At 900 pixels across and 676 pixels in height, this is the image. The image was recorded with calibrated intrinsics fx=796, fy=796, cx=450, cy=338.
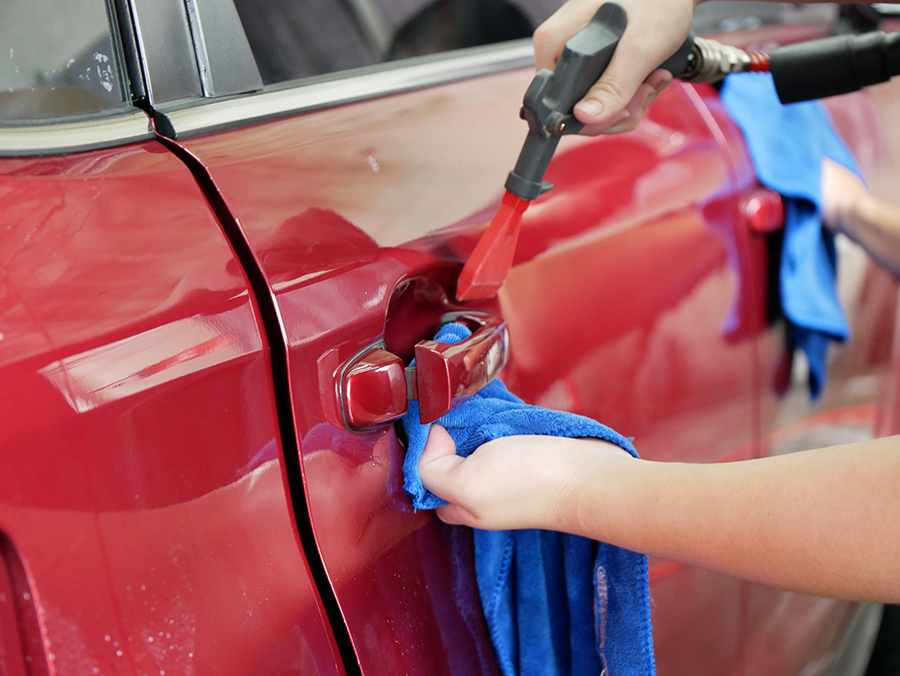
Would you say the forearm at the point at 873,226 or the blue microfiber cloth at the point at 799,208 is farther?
the forearm at the point at 873,226

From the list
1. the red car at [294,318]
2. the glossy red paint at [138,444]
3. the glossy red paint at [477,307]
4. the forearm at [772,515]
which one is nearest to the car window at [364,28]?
the red car at [294,318]

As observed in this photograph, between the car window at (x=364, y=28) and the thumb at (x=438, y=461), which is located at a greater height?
the car window at (x=364, y=28)

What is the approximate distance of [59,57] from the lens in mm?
805

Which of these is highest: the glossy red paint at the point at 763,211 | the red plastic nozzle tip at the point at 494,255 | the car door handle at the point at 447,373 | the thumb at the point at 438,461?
the red plastic nozzle tip at the point at 494,255

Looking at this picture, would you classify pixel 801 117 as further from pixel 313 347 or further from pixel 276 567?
pixel 276 567

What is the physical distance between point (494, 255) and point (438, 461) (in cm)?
22

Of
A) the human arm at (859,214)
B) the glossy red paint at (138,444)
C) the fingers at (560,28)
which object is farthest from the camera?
the human arm at (859,214)

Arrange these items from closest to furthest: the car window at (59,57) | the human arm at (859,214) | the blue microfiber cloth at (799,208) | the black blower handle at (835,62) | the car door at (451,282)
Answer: the car door at (451,282) → the car window at (59,57) → the black blower handle at (835,62) → the blue microfiber cloth at (799,208) → the human arm at (859,214)

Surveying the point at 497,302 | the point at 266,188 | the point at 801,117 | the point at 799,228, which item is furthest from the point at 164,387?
the point at 801,117

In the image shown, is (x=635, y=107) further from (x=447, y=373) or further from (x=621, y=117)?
(x=447, y=373)

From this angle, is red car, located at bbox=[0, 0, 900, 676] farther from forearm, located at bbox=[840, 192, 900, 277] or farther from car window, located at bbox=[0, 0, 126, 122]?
forearm, located at bbox=[840, 192, 900, 277]

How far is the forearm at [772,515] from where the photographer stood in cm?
60

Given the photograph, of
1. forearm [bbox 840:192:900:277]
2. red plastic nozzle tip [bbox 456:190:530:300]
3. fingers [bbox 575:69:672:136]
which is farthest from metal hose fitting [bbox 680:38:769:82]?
forearm [bbox 840:192:900:277]

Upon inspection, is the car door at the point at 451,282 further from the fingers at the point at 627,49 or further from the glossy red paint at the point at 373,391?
the fingers at the point at 627,49
